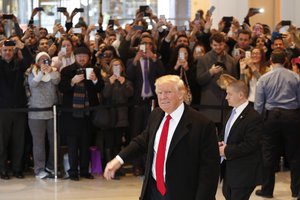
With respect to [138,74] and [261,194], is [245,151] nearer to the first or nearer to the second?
[261,194]

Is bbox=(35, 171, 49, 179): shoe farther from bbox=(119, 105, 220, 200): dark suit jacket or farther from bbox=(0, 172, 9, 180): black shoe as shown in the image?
bbox=(119, 105, 220, 200): dark suit jacket

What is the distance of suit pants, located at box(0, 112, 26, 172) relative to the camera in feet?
30.5

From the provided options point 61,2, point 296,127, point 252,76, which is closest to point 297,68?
point 252,76

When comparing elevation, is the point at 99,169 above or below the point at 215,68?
below

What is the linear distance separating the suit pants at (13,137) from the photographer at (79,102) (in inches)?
23.9

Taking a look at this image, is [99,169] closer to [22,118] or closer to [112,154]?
[112,154]

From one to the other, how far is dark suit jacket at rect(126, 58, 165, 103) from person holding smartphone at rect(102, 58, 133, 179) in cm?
13

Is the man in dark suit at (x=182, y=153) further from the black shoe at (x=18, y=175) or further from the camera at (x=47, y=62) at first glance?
the black shoe at (x=18, y=175)

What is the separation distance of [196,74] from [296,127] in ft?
6.03

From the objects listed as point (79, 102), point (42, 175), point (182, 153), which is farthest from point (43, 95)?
point (182, 153)

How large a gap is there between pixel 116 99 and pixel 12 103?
1496 mm

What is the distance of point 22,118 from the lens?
9.34 m

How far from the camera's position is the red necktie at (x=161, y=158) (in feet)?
16.2

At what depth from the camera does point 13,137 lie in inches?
369
